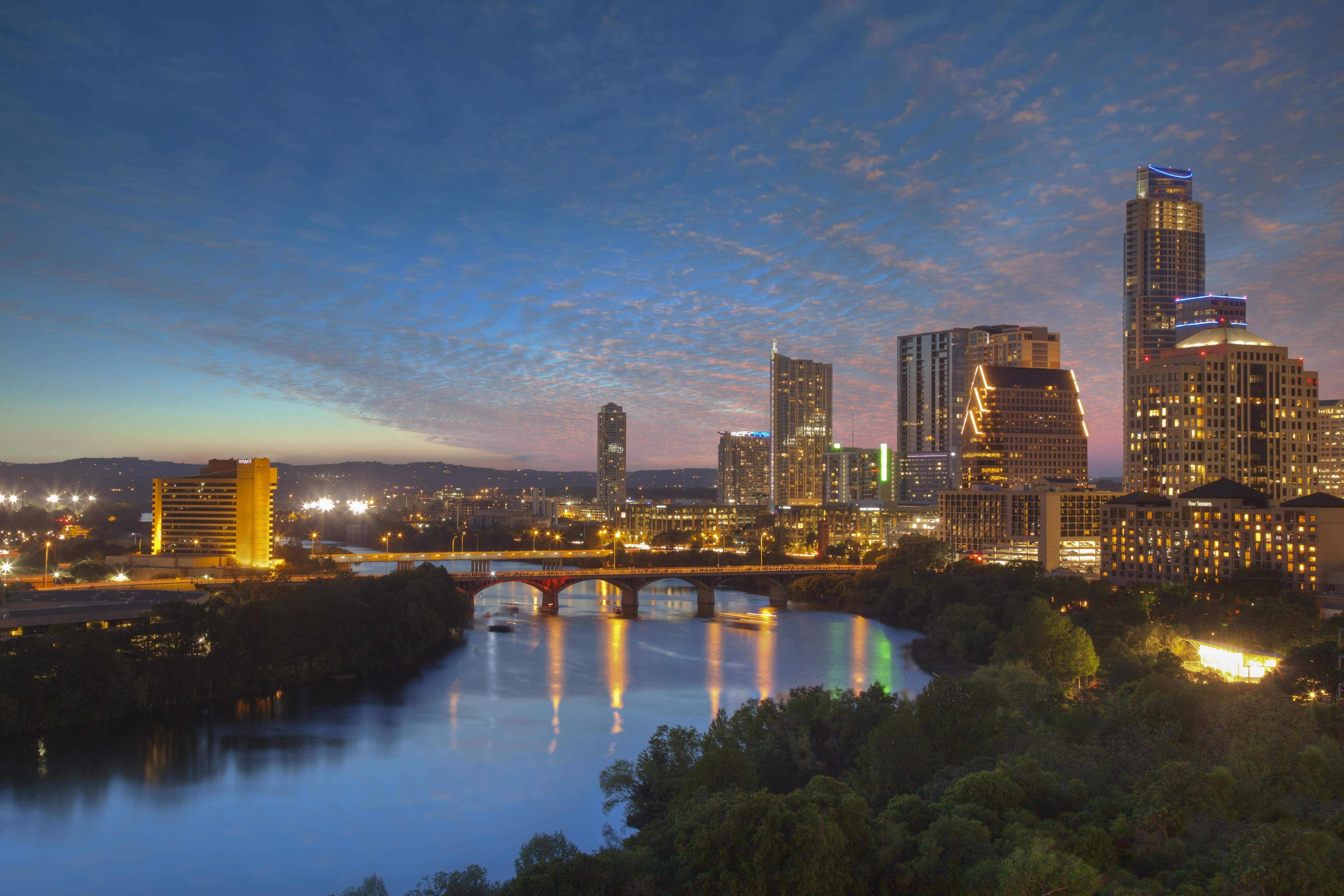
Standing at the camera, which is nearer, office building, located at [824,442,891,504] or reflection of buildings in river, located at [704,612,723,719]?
reflection of buildings in river, located at [704,612,723,719]

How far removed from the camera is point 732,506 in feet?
426

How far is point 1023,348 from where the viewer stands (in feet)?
370

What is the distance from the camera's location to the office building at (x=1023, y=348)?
112688 millimetres

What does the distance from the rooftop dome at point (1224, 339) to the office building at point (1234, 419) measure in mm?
84

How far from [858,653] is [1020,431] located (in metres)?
52.8

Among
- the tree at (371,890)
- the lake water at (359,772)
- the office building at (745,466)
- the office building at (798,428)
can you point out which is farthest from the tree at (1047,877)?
the office building at (745,466)

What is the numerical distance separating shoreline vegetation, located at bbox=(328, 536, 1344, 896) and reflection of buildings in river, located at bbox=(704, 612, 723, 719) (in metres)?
3.48

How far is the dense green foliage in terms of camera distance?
25.8 metres

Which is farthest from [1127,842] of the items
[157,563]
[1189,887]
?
[157,563]

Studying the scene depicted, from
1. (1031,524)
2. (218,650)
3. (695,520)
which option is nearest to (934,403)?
(695,520)

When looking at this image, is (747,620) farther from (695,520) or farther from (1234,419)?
(695,520)

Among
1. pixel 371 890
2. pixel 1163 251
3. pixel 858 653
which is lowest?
pixel 858 653

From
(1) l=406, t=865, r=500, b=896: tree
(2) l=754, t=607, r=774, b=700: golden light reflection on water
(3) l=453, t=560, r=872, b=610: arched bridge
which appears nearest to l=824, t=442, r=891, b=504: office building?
(3) l=453, t=560, r=872, b=610: arched bridge

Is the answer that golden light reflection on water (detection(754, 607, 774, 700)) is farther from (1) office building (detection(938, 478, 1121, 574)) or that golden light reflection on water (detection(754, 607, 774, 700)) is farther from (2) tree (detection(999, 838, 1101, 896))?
(1) office building (detection(938, 478, 1121, 574))
